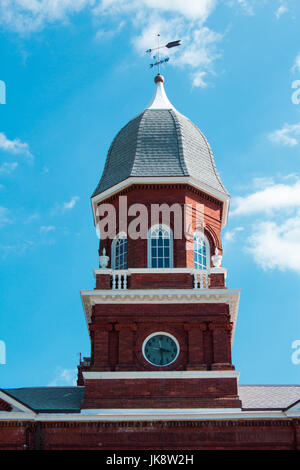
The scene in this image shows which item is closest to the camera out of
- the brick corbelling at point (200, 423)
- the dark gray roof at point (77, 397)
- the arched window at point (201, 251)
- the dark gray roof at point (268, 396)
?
the brick corbelling at point (200, 423)

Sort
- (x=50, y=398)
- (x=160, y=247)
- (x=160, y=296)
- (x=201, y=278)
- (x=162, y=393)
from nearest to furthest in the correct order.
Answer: (x=162, y=393) → (x=160, y=296) → (x=50, y=398) → (x=201, y=278) → (x=160, y=247)

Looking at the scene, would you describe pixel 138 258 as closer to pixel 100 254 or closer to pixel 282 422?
pixel 100 254

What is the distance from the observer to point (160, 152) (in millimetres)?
31812

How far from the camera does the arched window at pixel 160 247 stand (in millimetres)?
29656

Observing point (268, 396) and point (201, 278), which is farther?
point (268, 396)

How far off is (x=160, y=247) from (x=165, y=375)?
17.1 ft

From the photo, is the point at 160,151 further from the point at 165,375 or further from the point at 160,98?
the point at 165,375

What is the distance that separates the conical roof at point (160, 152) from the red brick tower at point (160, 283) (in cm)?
5

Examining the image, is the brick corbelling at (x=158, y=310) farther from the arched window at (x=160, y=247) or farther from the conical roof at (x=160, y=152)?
the conical roof at (x=160, y=152)

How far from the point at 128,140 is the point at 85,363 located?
30.9 ft

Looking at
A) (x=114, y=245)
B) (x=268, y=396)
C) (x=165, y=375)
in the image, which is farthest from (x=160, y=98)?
(x=268, y=396)

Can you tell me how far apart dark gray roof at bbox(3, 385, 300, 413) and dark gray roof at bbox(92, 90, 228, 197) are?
7833 millimetres

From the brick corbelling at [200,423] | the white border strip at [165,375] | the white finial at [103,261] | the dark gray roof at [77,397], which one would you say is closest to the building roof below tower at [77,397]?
the dark gray roof at [77,397]

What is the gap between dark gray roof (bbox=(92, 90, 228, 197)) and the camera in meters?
31.2
